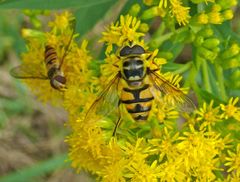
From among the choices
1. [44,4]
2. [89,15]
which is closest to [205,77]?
[89,15]

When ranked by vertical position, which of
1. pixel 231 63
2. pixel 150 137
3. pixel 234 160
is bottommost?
pixel 234 160

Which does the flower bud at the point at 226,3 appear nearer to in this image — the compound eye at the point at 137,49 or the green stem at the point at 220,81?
the green stem at the point at 220,81

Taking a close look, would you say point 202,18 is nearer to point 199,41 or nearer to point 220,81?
point 199,41

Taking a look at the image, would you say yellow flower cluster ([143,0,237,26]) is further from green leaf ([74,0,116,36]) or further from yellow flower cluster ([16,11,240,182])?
green leaf ([74,0,116,36])

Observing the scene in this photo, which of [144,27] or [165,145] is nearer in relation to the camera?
[165,145]

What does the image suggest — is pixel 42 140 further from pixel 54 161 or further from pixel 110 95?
pixel 110 95

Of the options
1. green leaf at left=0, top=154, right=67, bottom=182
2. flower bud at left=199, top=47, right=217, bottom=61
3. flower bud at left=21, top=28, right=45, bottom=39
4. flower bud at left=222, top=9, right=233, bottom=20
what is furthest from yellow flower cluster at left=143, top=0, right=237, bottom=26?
green leaf at left=0, top=154, right=67, bottom=182

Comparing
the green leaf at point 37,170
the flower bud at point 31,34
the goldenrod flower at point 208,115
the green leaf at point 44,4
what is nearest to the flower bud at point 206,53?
the goldenrod flower at point 208,115
